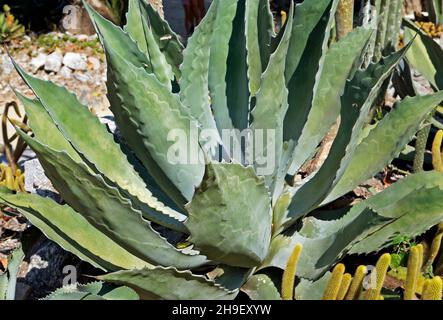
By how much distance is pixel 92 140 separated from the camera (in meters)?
2.29

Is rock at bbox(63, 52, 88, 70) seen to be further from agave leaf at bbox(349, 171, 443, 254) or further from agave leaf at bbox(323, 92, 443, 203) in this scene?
agave leaf at bbox(349, 171, 443, 254)

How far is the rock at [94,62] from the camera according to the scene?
6.24 m

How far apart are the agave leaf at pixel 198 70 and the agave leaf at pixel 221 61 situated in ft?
0.19

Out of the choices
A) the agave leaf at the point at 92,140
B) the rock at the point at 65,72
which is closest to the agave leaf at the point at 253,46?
the agave leaf at the point at 92,140

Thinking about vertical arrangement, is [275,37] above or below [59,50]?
above

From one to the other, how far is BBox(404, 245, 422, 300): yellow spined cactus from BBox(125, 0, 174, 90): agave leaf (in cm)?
90

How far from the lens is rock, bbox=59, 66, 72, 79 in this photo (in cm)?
612

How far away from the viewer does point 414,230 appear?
2100 millimetres

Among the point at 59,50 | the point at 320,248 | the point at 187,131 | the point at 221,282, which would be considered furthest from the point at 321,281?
the point at 59,50

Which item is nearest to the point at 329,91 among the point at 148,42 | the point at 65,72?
the point at 148,42

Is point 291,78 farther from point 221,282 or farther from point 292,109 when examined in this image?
point 221,282

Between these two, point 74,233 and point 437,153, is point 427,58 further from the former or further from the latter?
point 74,233

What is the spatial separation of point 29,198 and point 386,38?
1745mm

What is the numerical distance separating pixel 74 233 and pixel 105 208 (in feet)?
0.82
